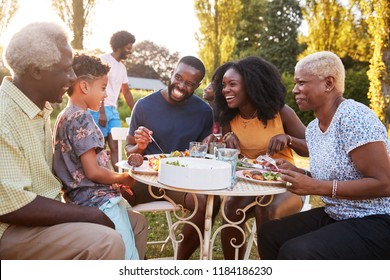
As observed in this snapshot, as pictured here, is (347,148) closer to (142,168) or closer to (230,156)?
(230,156)

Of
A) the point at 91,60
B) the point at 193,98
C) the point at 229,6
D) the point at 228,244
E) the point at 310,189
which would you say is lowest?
the point at 228,244

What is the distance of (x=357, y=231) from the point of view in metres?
2.17

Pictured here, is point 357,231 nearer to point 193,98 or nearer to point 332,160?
point 332,160

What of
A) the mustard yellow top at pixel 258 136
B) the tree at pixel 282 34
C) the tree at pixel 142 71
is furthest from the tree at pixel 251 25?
the mustard yellow top at pixel 258 136

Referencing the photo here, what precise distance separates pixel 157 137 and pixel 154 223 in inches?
70.5

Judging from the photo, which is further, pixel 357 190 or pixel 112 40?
pixel 112 40

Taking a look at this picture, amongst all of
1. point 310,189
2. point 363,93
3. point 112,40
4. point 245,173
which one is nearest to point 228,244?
point 245,173

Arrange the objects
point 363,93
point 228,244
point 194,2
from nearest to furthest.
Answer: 1. point 228,244
2. point 363,93
3. point 194,2

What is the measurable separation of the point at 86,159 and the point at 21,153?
0.39m

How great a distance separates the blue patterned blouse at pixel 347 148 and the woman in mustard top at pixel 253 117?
669 millimetres

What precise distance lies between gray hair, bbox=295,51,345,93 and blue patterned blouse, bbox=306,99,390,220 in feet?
0.56

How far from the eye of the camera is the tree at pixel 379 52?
9433 millimetres

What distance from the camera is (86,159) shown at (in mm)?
2248

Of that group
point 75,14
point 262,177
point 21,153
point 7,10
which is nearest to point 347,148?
point 262,177
